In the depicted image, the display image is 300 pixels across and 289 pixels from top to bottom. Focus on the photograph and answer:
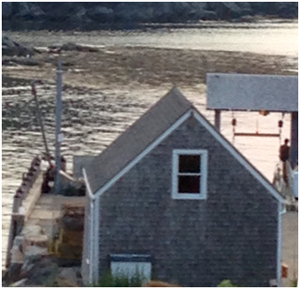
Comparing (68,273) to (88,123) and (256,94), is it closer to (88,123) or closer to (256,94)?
(256,94)

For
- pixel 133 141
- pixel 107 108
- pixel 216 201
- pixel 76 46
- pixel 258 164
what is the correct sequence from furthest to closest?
pixel 76 46
pixel 107 108
pixel 258 164
pixel 133 141
pixel 216 201

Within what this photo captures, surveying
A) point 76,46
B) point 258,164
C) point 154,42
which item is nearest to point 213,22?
point 154,42

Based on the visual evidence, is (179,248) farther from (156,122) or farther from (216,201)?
(156,122)

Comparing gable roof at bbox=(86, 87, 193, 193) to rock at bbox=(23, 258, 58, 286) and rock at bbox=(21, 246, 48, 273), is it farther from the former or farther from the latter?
rock at bbox=(21, 246, 48, 273)

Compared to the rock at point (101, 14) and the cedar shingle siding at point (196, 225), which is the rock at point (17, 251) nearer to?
the cedar shingle siding at point (196, 225)

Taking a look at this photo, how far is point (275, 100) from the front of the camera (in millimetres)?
23219

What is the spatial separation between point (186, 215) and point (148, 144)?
3.96 feet

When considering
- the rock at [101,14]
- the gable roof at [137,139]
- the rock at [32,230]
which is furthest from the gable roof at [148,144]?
the rock at [101,14]

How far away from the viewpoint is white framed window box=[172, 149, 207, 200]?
1423cm

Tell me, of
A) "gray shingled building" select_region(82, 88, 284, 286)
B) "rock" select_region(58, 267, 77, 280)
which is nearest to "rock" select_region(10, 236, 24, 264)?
"rock" select_region(58, 267, 77, 280)

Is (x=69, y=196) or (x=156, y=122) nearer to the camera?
(x=156, y=122)

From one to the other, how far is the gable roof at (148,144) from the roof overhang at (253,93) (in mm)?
6606

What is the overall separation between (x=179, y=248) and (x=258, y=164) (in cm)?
1714

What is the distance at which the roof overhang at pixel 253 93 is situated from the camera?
2284cm
